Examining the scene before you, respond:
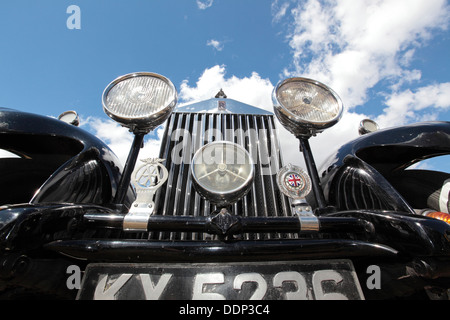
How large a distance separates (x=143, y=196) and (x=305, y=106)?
4.39 feet

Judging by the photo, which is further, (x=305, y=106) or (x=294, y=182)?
(x=305, y=106)

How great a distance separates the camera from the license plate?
33.1 inches

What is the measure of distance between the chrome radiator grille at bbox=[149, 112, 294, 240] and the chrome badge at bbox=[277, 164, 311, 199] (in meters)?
0.39

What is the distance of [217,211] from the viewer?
3.96 ft

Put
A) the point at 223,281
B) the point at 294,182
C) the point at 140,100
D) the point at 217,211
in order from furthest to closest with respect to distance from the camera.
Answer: the point at 140,100 < the point at 294,182 < the point at 217,211 < the point at 223,281

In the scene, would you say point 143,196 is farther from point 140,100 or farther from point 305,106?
point 305,106

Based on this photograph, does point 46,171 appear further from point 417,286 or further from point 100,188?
point 417,286

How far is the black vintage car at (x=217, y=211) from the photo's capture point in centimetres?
86

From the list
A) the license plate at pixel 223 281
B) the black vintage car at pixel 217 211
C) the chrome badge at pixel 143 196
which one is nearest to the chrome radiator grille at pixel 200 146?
the black vintage car at pixel 217 211

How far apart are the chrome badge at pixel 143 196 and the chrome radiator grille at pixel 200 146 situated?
387 millimetres

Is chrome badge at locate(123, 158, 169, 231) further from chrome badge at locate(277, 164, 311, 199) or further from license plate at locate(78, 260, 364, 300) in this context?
chrome badge at locate(277, 164, 311, 199)

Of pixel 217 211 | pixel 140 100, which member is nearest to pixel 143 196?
pixel 217 211

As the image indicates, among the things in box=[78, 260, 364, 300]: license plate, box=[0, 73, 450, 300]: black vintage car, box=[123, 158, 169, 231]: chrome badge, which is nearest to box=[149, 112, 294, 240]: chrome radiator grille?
box=[0, 73, 450, 300]: black vintage car

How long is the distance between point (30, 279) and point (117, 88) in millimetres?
1307
